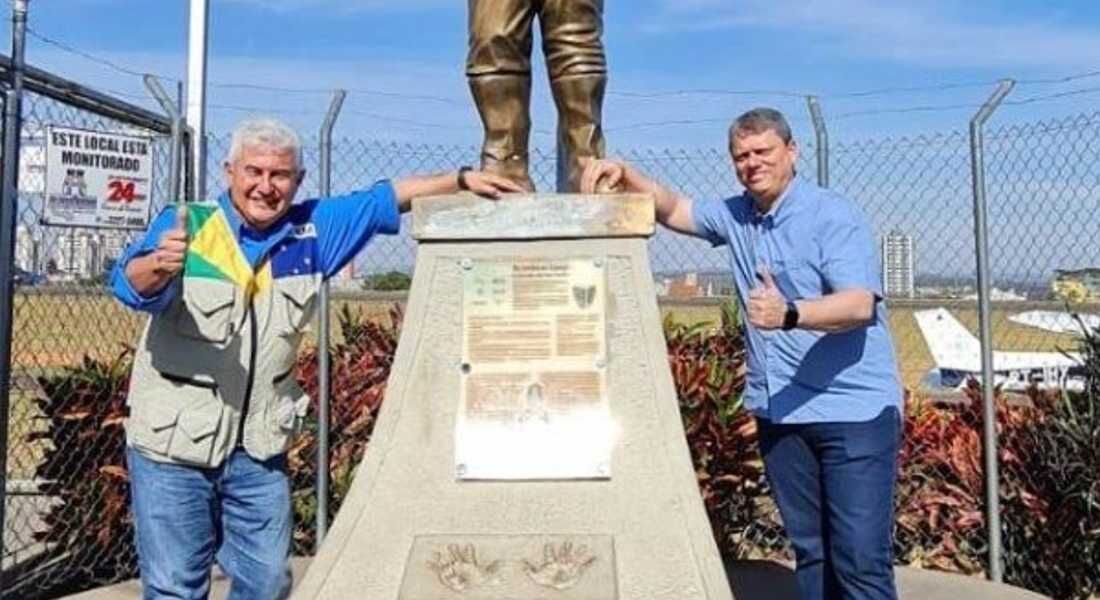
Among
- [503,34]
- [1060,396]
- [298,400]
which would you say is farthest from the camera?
[1060,396]

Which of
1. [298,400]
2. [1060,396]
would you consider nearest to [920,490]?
[1060,396]

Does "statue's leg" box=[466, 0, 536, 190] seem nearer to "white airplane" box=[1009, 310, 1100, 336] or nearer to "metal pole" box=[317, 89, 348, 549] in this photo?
"metal pole" box=[317, 89, 348, 549]

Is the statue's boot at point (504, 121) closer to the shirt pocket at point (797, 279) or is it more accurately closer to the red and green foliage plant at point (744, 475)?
the shirt pocket at point (797, 279)

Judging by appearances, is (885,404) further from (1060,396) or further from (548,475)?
(1060,396)

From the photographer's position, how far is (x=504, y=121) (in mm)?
4312

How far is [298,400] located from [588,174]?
109 cm

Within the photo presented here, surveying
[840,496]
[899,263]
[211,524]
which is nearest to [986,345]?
[899,263]

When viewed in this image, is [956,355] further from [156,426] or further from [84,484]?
[156,426]

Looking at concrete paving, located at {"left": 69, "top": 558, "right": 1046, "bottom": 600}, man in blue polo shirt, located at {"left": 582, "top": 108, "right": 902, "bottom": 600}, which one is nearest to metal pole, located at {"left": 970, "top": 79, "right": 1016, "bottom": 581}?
concrete paving, located at {"left": 69, "top": 558, "right": 1046, "bottom": 600}

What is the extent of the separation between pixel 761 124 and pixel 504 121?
33.8 inches

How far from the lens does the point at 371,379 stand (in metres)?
7.19

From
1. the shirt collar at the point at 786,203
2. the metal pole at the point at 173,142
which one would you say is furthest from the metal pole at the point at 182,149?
the shirt collar at the point at 786,203

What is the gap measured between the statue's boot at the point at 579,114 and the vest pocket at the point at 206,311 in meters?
1.23

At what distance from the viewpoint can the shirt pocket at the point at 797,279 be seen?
12.8 ft
